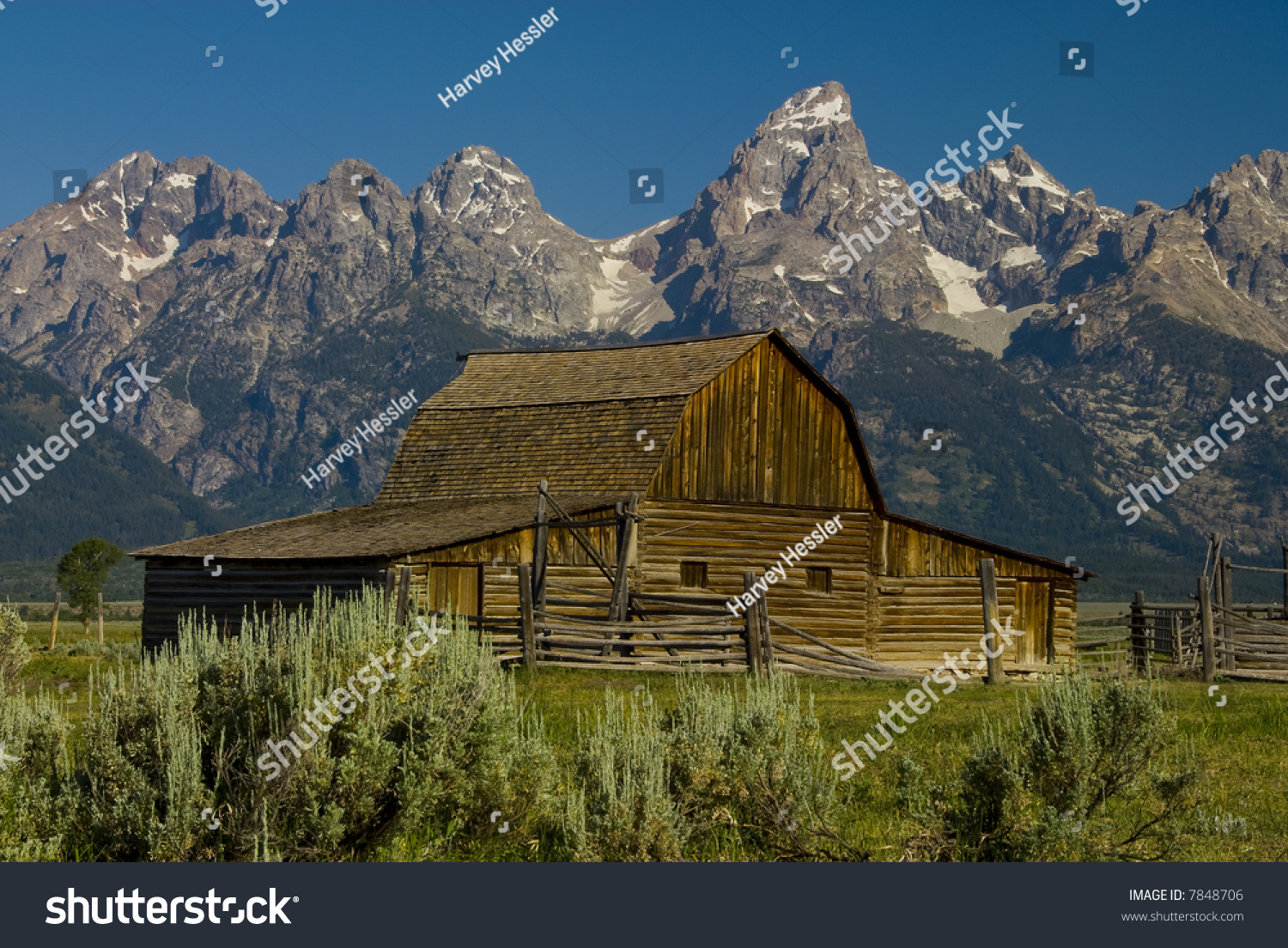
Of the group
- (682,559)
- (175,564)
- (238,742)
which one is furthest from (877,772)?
(175,564)

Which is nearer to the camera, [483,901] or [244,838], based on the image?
[483,901]

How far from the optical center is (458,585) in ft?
93.2

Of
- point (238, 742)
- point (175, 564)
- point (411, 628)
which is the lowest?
point (238, 742)

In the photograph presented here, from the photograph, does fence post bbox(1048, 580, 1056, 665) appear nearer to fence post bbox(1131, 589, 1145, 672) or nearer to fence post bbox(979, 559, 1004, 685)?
fence post bbox(1131, 589, 1145, 672)

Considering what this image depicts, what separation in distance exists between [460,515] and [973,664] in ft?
38.4

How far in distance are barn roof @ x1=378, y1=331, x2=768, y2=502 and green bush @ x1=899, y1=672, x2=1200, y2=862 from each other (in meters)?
20.6

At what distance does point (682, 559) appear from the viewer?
3108 cm

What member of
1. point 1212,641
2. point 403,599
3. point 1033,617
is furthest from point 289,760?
point 1033,617

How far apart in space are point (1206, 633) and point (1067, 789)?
55.1 ft

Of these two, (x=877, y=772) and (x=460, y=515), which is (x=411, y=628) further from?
(x=460, y=515)

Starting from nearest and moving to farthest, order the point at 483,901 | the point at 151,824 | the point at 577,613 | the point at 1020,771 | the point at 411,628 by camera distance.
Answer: the point at 483,901 < the point at 151,824 < the point at 1020,771 < the point at 411,628 < the point at 577,613

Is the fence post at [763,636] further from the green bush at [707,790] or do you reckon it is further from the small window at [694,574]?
the green bush at [707,790]

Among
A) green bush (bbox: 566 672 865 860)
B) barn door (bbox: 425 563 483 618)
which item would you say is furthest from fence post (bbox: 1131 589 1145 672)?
green bush (bbox: 566 672 865 860)

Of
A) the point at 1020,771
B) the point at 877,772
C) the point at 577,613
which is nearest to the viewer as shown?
the point at 1020,771
